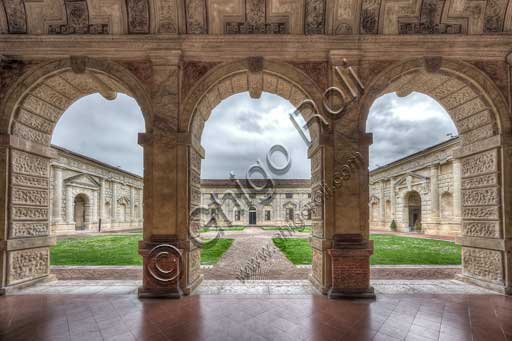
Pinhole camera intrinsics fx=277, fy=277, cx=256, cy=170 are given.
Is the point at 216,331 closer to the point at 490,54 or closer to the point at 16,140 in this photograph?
the point at 16,140

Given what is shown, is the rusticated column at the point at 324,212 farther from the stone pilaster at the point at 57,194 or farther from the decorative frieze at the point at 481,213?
the stone pilaster at the point at 57,194

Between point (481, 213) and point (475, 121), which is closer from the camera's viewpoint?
point (481, 213)

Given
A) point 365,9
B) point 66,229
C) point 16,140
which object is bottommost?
point 66,229

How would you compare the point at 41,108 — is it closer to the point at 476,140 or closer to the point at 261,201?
the point at 476,140

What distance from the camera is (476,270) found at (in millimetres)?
6820

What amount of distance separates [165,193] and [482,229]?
24.9ft

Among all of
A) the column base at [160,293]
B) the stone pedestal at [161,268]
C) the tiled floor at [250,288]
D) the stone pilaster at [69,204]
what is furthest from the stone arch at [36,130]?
the stone pilaster at [69,204]

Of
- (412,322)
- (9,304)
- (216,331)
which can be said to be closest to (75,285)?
(9,304)

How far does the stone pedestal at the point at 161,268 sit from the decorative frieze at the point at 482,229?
7143 millimetres

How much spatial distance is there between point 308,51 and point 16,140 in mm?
7066

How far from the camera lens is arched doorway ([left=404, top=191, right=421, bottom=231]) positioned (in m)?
28.2

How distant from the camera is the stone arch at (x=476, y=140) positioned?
632 centimetres

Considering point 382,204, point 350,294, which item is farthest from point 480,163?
point 382,204

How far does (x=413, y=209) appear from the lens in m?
28.6
